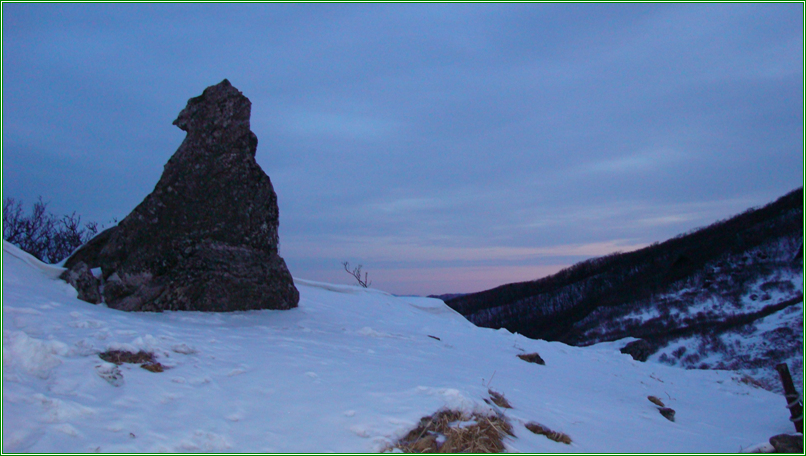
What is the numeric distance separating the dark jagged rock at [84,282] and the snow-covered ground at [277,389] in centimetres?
21

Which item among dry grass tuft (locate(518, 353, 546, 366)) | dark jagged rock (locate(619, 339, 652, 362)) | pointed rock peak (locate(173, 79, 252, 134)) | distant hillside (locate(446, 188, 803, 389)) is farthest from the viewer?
distant hillside (locate(446, 188, 803, 389))

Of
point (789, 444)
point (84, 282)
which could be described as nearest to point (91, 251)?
point (84, 282)

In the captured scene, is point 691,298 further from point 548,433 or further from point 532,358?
point 548,433

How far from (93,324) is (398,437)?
4023 millimetres

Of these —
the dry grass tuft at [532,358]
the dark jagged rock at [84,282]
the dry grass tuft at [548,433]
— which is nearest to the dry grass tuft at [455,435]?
the dry grass tuft at [548,433]

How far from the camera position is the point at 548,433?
4.77m

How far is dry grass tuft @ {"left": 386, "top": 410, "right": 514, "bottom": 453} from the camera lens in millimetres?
3953

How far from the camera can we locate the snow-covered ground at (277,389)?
3.86m

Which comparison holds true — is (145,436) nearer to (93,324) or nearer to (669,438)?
(93,324)

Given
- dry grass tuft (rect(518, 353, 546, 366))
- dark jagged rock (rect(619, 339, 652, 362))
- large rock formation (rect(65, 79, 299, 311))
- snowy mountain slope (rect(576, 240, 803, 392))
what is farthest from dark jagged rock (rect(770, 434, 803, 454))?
snowy mountain slope (rect(576, 240, 803, 392))

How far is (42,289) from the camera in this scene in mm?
6914

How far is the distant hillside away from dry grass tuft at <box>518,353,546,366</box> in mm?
21853

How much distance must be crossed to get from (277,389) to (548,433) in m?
2.61

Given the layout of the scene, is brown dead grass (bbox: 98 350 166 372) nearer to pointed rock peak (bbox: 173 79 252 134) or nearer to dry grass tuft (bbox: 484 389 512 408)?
dry grass tuft (bbox: 484 389 512 408)
